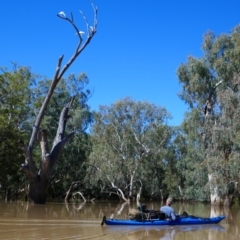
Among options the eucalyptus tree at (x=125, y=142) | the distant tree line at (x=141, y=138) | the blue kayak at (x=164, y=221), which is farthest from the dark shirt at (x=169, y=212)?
the eucalyptus tree at (x=125, y=142)

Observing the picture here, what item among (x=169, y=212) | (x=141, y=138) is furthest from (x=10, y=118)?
(x=141, y=138)

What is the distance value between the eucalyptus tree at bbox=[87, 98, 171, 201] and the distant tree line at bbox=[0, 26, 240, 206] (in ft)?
0.34

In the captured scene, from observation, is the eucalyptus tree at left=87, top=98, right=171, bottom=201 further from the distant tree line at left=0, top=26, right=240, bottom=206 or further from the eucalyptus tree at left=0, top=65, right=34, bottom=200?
the eucalyptus tree at left=0, top=65, right=34, bottom=200

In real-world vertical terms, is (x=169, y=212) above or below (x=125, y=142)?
below

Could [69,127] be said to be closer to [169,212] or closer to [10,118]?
[10,118]

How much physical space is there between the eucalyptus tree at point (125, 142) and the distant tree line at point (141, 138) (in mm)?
103

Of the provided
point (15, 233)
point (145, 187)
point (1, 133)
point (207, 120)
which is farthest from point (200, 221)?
point (145, 187)

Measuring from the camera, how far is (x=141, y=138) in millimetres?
41469

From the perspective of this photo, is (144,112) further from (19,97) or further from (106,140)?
(19,97)

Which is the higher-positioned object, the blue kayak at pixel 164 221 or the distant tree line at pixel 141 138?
the distant tree line at pixel 141 138

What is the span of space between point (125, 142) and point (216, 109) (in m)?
12.0

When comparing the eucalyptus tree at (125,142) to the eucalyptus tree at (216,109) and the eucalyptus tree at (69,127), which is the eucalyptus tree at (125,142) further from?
the eucalyptus tree at (216,109)

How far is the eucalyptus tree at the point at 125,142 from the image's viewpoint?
40.5 m

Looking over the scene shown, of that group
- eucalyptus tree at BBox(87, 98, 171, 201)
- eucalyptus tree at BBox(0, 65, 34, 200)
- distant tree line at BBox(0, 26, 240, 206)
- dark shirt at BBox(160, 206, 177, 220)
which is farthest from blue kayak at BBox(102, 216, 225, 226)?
eucalyptus tree at BBox(87, 98, 171, 201)
